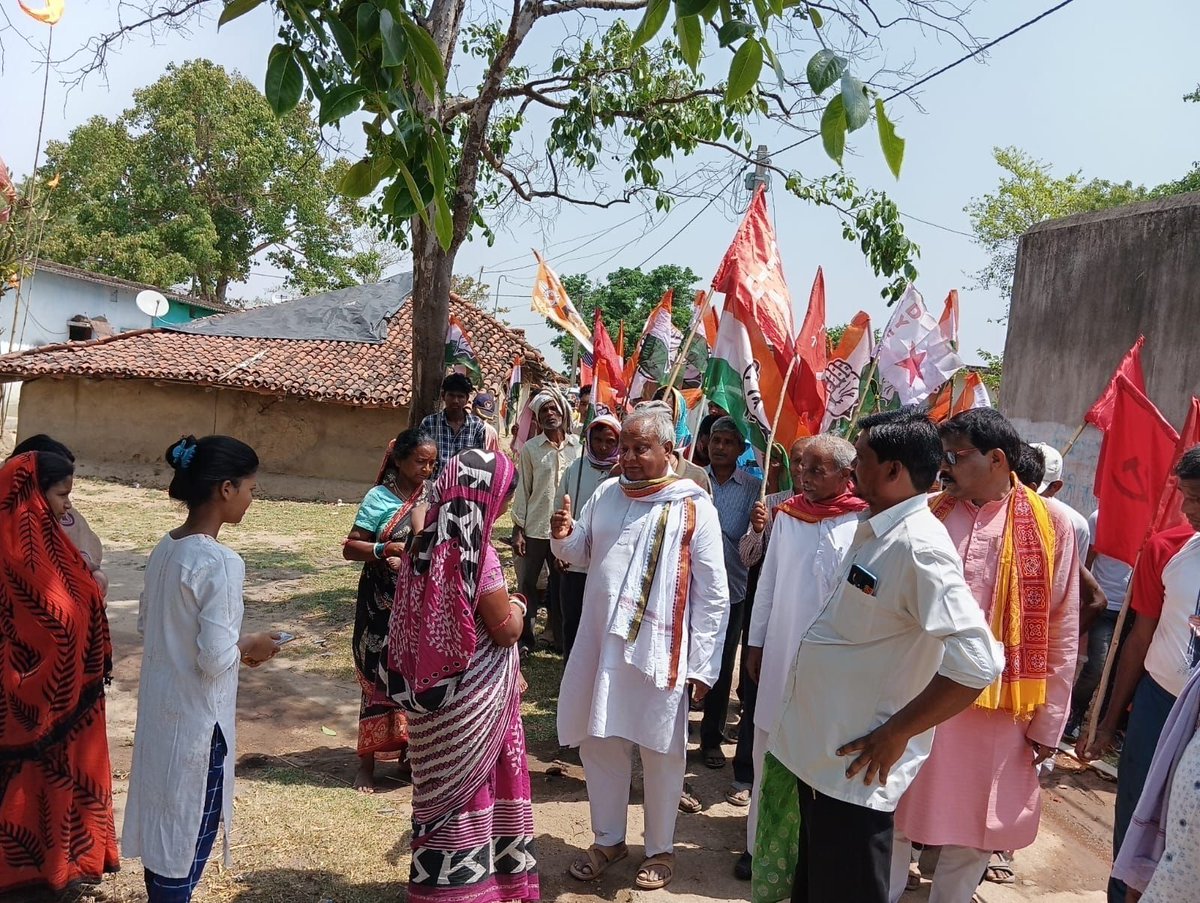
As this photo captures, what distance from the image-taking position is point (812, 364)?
526 cm

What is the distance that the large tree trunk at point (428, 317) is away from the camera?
21.3 feet

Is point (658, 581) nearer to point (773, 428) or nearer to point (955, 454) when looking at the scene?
point (955, 454)

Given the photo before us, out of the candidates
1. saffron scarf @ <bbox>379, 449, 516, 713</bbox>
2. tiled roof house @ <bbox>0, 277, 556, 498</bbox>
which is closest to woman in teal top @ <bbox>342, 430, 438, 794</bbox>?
saffron scarf @ <bbox>379, 449, 516, 713</bbox>

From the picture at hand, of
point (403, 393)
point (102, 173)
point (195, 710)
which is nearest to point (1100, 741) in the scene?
point (195, 710)

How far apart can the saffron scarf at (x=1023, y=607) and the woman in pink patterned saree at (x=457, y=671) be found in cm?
169

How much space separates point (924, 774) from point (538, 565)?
4.33m

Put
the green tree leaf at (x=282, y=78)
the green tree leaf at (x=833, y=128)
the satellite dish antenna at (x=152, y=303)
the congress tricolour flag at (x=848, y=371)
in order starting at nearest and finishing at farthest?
1. the green tree leaf at (x=833, y=128)
2. the green tree leaf at (x=282, y=78)
3. the congress tricolour flag at (x=848, y=371)
4. the satellite dish antenna at (x=152, y=303)

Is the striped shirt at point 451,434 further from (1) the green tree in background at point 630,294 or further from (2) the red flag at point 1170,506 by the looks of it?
(1) the green tree in background at point 630,294

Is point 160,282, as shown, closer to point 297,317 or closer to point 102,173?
point 102,173

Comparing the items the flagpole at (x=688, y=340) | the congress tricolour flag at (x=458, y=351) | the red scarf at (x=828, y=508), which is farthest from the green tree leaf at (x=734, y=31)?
the congress tricolour flag at (x=458, y=351)

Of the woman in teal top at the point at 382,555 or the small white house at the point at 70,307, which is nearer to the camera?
the woman in teal top at the point at 382,555

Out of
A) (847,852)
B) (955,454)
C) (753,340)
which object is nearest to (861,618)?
(847,852)

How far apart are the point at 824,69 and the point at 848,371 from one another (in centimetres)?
370

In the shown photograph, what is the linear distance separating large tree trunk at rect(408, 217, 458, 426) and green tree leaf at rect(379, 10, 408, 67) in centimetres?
427
